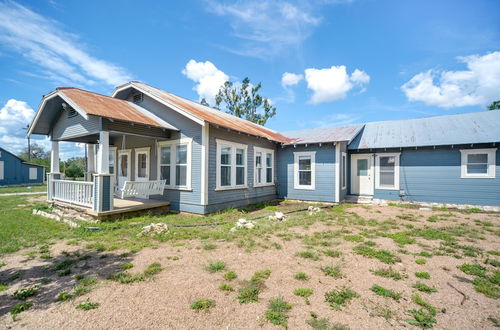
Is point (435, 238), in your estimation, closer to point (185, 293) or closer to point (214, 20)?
point (185, 293)

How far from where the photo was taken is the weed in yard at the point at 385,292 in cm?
318

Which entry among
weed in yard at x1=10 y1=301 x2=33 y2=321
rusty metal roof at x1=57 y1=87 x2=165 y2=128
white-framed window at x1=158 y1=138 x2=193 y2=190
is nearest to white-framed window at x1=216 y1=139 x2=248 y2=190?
white-framed window at x1=158 y1=138 x2=193 y2=190

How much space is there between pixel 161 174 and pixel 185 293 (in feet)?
22.8

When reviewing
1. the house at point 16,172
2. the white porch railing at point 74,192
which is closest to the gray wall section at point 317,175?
the white porch railing at point 74,192

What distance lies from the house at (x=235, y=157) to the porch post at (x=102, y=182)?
31 mm

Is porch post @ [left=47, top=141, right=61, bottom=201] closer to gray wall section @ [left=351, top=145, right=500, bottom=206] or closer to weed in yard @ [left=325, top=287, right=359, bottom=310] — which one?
weed in yard @ [left=325, top=287, right=359, bottom=310]

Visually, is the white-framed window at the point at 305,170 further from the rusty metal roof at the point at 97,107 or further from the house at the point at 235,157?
the rusty metal roof at the point at 97,107

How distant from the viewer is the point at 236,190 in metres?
9.96

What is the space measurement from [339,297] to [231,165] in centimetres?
705

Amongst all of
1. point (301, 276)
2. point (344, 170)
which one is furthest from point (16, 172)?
point (301, 276)

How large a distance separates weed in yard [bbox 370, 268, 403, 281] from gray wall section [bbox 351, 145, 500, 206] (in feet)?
29.1

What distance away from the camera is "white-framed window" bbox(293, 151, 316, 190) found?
12.0m

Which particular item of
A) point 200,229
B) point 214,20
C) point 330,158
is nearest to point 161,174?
point 200,229

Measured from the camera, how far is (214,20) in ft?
40.6
